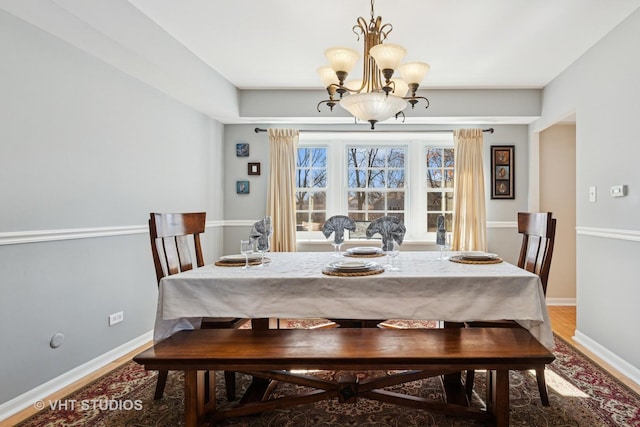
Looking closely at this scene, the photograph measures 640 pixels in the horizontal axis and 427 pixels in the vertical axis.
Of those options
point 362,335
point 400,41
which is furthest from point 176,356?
point 400,41

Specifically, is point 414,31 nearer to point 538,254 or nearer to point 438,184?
point 538,254

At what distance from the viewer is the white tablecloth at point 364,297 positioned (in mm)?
1605

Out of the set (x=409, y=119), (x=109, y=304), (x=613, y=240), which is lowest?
(x=109, y=304)

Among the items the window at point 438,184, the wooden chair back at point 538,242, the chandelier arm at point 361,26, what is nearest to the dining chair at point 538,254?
the wooden chair back at point 538,242

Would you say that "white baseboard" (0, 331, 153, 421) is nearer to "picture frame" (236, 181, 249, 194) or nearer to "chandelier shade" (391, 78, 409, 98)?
"picture frame" (236, 181, 249, 194)

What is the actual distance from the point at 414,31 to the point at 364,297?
2032mm

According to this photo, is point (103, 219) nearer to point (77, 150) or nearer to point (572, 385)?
point (77, 150)

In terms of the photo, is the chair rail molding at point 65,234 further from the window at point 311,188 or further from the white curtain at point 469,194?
the white curtain at point 469,194

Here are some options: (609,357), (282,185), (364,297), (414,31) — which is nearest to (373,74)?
(414,31)

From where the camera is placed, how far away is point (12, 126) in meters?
1.84

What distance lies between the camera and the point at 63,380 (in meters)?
2.09

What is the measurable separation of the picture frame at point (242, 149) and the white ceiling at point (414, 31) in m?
0.96

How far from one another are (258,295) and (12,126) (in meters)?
1.63

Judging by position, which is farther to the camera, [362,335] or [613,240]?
[613,240]
